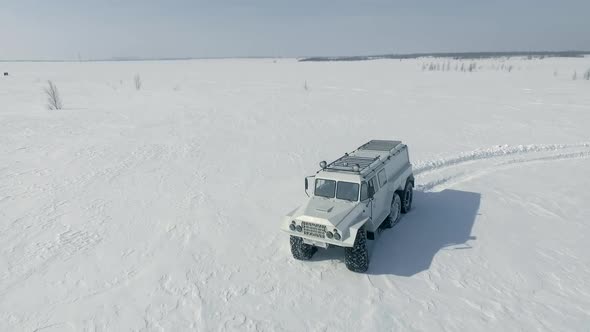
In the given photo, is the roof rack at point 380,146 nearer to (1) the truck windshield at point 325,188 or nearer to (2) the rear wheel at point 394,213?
(2) the rear wheel at point 394,213

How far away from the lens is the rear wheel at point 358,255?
833 cm

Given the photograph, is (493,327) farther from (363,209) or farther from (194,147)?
(194,147)

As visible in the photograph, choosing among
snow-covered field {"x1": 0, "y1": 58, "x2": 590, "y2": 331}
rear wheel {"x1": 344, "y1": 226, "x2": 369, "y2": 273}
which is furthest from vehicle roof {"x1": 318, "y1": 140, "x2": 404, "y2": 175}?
snow-covered field {"x1": 0, "y1": 58, "x2": 590, "y2": 331}

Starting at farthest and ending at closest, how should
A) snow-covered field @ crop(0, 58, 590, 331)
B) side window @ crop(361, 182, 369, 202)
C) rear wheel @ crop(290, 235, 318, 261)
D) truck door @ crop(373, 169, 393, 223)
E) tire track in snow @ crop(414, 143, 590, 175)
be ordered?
tire track in snow @ crop(414, 143, 590, 175)
truck door @ crop(373, 169, 393, 223)
rear wheel @ crop(290, 235, 318, 261)
side window @ crop(361, 182, 369, 202)
snow-covered field @ crop(0, 58, 590, 331)

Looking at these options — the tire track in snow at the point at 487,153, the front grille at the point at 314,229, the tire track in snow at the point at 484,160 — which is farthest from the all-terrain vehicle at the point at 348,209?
the tire track in snow at the point at 487,153

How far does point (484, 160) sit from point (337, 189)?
10.9 meters

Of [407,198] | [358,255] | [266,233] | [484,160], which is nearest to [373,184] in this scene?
[358,255]

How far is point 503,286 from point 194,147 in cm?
1519

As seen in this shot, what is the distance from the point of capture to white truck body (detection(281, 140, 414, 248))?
26.4ft

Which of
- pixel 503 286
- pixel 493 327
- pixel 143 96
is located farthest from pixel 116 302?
pixel 143 96

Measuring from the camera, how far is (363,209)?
8.63 meters

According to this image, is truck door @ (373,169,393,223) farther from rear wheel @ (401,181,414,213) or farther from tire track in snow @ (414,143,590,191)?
tire track in snow @ (414,143,590,191)

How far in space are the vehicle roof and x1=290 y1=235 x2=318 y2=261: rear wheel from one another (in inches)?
74.3

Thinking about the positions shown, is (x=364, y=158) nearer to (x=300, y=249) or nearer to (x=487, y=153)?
(x=300, y=249)
